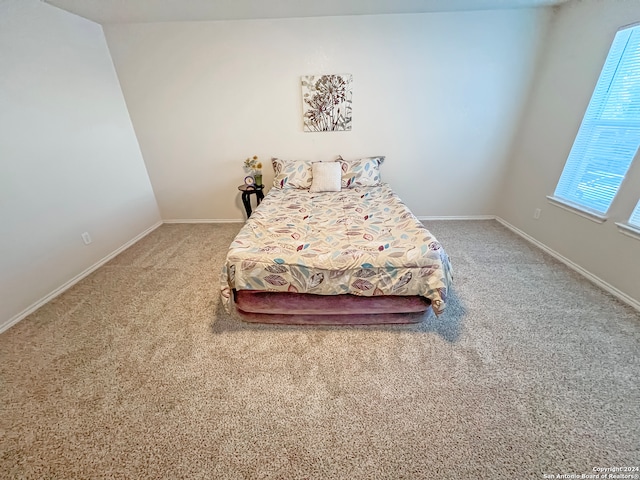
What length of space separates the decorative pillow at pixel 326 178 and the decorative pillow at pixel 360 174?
10cm

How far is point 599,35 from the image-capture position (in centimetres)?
219

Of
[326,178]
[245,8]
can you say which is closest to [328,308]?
[326,178]

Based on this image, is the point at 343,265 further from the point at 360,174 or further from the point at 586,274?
the point at 586,274

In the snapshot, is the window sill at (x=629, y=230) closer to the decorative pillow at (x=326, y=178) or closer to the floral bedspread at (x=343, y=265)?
the floral bedspread at (x=343, y=265)

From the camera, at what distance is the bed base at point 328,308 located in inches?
69.3

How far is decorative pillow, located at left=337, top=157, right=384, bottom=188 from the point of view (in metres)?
3.11

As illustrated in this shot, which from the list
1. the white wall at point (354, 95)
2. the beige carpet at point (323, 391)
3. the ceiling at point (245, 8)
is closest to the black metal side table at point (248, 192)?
the white wall at point (354, 95)

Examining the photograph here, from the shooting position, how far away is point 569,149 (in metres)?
2.50

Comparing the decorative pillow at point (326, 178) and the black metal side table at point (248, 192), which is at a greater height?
the decorative pillow at point (326, 178)

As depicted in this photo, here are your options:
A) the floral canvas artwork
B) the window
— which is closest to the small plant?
the floral canvas artwork

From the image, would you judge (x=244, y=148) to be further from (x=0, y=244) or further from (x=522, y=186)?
(x=522, y=186)

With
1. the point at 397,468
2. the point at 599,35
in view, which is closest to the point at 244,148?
the point at 397,468

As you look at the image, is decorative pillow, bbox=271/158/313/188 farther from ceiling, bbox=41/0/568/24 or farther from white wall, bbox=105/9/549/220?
ceiling, bbox=41/0/568/24

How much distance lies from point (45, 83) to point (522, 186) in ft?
16.6
